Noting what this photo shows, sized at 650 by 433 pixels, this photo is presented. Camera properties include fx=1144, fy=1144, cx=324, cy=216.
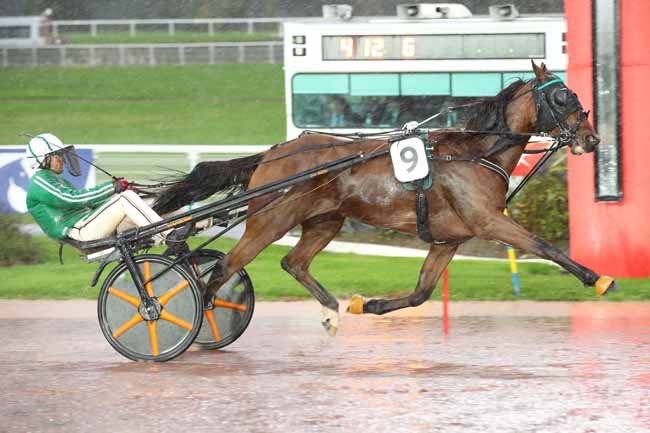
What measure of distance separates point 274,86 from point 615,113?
95.0 feet

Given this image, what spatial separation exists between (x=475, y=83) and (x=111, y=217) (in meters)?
11.2

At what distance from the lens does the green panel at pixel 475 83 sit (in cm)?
1811

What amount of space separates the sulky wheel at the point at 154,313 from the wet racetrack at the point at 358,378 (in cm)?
13

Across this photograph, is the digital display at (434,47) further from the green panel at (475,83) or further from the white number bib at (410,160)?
the white number bib at (410,160)

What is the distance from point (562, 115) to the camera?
25.7 ft

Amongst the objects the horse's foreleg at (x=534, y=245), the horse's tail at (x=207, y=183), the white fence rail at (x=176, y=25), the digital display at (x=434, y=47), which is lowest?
the horse's foreleg at (x=534, y=245)

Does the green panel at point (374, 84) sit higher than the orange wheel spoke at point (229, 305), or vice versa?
the green panel at point (374, 84)

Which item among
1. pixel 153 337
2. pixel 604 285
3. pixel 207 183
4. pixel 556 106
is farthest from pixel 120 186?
pixel 604 285

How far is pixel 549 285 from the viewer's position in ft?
35.5

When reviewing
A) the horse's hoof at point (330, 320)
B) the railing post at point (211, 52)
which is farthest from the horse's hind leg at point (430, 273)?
the railing post at point (211, 52)

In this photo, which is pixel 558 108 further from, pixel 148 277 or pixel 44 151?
pixel 44 151

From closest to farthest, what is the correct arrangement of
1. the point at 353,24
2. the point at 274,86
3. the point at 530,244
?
the point at 530,244 → the point at 353,24 → the point at 274,86

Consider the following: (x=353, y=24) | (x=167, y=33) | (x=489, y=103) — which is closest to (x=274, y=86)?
(x=167, y=33)

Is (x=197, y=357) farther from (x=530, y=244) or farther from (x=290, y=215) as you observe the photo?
(x=530, y=244)
